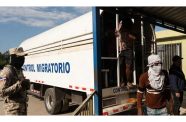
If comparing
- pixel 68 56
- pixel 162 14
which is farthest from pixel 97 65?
pixel 68 56

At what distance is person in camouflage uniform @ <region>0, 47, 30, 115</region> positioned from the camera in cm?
453

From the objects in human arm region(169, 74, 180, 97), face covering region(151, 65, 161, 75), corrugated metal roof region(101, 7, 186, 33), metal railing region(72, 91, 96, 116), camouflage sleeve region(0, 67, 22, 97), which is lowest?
metal railing region(72, 91, 96, 116)

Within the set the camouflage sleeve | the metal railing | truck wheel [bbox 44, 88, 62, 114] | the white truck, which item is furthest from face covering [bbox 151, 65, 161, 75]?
truck wheel [bbox 44, 88, 62, 114]

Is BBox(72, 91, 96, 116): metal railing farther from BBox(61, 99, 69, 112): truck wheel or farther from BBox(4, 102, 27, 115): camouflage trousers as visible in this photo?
BBox(61, 99, 69, 112): truck wheel

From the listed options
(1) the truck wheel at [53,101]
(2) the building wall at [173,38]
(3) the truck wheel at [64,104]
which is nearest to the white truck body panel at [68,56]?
(1) the truck wheel at [53,101]

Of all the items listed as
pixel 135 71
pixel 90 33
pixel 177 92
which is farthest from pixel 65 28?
pixel 177 92

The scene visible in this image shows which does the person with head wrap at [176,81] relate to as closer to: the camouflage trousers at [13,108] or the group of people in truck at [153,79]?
the group of people in truck at [153,79]

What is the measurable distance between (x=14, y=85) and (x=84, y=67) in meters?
2.74

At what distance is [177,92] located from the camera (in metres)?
6.72

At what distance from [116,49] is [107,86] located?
0.84 meters

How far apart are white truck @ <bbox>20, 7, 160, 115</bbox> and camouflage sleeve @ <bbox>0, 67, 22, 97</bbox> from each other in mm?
1475

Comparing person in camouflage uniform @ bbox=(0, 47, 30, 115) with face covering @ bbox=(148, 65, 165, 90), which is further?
face covering @ bbox=(148, 65, 165, 90)

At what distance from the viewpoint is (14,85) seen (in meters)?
4.52

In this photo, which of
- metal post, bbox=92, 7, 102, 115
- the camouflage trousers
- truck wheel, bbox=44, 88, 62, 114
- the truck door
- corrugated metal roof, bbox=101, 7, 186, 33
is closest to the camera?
the camouflage trousers
